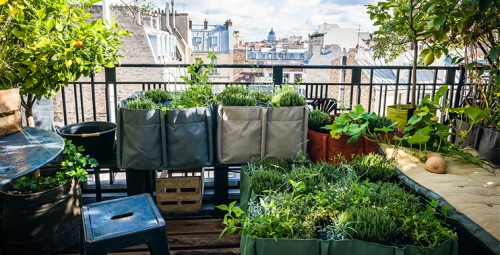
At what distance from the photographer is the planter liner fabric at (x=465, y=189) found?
1722 millimetres

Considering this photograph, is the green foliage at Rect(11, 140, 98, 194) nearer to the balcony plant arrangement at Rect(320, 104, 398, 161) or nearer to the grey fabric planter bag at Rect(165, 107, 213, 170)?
the grey fabric planter bag at Rect(165, 107, 213, 170)

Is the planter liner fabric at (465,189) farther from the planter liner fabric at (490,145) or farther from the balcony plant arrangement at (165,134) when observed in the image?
the balcony plant arrangement at (165,134)

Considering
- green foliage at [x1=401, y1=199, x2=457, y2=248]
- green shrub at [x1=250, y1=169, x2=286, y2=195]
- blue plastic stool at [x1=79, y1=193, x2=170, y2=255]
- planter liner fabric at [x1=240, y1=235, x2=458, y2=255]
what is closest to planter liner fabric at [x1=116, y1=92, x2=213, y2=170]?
green shrub at [x1=250, y1=169, x2=286, y2=195]

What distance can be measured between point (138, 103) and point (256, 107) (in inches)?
32.9

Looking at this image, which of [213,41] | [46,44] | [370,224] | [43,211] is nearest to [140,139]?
[43,211]

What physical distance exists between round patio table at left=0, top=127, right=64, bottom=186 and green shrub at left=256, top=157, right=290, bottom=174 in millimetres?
1241

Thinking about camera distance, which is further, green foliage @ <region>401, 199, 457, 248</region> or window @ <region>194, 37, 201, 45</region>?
window @ <region>194, 37, 201, 45</region>

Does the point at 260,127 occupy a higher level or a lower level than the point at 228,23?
lower

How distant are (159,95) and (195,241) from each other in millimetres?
1222

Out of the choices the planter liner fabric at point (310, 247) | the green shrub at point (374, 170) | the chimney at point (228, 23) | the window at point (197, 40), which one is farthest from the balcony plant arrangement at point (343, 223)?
the window at point (197, 40)

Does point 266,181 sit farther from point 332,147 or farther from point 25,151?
point 25,151

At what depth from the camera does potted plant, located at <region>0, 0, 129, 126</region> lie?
2.08 m

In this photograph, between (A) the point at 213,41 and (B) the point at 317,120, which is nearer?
(B) the point at 317,120

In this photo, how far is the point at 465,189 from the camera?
6.80ft
